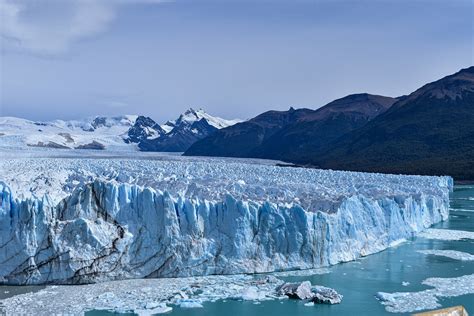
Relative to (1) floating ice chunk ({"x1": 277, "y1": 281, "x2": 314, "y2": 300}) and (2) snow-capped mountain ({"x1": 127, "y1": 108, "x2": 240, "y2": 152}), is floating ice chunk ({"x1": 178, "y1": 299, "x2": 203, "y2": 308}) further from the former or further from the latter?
(2) snow-capped mountain ({"x1": 127, "y1": 108, "x2": 240, "y2": 152})

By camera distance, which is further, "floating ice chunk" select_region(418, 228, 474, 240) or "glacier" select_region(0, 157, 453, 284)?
"floating ice chunk" select_region(418, 228, 474, 240)

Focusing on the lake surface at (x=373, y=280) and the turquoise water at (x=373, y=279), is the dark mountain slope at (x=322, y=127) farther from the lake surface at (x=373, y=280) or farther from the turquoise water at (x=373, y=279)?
the turquoise water at (x=373, y=279)

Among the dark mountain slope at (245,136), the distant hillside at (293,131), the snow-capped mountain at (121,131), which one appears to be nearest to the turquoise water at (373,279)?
the distant hillside at (293,131)

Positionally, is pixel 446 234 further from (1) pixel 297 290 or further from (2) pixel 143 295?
(2) pixel 143 295

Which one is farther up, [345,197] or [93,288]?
[345,197]

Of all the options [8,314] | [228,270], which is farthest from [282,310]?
[8,314]

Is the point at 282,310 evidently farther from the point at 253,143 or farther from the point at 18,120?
the point at 18,120

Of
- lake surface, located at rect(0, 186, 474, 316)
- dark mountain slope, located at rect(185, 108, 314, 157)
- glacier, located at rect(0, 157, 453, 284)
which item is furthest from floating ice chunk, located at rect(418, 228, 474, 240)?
dark mountain slope, located at rect(185, 108, 314, 157)
